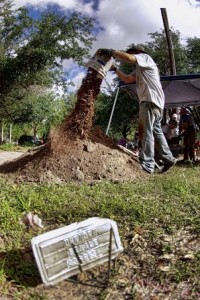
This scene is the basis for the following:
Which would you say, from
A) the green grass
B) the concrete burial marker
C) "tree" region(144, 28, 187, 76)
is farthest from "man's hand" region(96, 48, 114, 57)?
"tree" region(144, 28, 187, 76)

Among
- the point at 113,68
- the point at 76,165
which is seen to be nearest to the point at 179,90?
the point at 113,68

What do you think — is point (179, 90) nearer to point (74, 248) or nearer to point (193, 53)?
point (74, 248)

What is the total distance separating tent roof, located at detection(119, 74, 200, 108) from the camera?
370 inches

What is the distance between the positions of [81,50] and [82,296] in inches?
777

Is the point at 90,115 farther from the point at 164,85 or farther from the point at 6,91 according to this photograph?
the point at 6,91

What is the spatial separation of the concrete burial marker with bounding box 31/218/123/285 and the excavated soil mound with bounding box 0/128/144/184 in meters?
2.14

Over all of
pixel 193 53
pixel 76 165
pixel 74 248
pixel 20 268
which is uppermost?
pixel 193 53

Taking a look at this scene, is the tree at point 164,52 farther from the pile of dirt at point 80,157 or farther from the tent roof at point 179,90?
the pile of dirt at point 80,157

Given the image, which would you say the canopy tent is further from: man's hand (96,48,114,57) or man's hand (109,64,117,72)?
man's hand (96,48,114,57)

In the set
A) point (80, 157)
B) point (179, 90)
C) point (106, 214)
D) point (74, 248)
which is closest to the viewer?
point (74, 248)

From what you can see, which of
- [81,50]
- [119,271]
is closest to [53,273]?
[119,271]

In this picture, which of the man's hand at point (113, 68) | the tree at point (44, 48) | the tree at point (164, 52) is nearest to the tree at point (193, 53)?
the tree at point (164, 52)

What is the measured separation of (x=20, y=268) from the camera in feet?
7.75

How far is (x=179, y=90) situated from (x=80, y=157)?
627 centimetres
